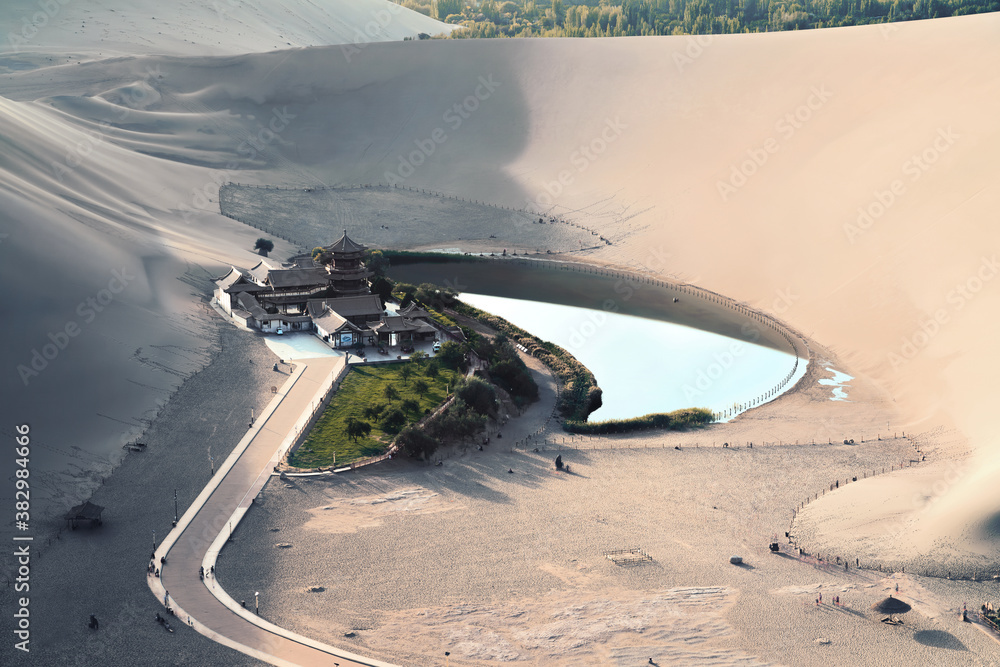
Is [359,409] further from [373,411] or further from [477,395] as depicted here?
[477,395]

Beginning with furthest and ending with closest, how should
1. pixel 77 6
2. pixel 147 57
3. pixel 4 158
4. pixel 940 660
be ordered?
pixel 77 6, pixel 147 57, pixel 4 158, pixel 940 660

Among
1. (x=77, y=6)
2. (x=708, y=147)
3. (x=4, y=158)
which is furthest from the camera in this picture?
(x=77, y=6)

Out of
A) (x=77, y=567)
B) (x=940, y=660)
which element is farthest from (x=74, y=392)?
(x=940, y=660)

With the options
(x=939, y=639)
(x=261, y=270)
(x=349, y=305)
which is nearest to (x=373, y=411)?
(x=349, y=305)

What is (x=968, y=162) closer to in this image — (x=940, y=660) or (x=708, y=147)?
(x=708, y=147)

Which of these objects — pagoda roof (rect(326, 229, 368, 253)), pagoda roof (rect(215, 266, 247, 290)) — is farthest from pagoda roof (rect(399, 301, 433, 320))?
pagoda roof (rect(215, 266, 247, 290))

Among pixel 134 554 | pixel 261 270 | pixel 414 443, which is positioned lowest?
pixel 134 554
